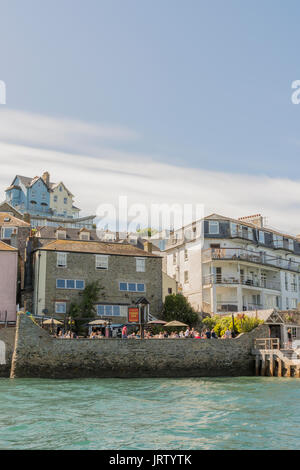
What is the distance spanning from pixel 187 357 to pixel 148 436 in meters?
21.9

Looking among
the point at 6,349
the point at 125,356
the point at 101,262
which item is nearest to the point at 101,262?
the point at 101,262

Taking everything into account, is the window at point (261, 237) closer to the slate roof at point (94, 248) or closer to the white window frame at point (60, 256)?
the slate roof at point (94, 248)

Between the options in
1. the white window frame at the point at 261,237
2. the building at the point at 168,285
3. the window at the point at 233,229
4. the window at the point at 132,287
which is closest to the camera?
the window at the point at 132,287

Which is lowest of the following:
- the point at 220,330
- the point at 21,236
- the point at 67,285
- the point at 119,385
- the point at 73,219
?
the point at 119,385

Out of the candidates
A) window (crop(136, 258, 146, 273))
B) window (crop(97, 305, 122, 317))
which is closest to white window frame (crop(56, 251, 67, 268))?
window (crop(97, 305, 122, 317))

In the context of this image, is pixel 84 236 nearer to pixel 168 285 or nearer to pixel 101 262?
pixel 101 262

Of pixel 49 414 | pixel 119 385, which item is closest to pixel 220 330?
pixel 119 385

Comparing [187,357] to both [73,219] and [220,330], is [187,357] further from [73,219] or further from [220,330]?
[73,219]

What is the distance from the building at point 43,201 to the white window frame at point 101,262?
4220cm

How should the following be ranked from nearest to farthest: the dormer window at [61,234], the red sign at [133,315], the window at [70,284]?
1. the red sign at [133,315]
2. the window at [70,284]
3. the dormer window at [61,234]

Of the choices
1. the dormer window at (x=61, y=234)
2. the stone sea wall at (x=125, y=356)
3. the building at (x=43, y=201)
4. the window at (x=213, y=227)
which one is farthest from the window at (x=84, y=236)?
the building at (x=43, y=201)

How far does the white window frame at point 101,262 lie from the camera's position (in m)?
49.2

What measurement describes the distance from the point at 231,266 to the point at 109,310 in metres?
16.0
